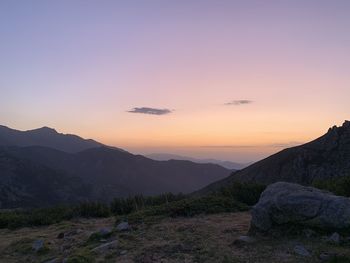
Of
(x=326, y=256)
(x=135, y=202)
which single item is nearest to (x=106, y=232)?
(x=326, y=256)

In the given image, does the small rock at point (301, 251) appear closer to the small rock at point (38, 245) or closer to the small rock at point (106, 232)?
the small rock at point (106, 232)

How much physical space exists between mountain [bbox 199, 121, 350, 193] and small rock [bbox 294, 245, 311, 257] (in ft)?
156

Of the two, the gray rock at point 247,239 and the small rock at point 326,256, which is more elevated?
the gray rock at point 247,239

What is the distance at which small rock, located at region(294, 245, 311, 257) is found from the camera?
9.30 meters

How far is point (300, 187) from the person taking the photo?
1143 centimetres

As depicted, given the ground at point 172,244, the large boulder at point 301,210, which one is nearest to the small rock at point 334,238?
the ground at point 172,244

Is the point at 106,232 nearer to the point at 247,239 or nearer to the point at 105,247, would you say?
the point at 105,247

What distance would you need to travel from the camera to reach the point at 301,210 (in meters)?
10.5

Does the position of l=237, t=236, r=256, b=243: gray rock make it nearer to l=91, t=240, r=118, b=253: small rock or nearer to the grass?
l=91, t=240, r=118, b=253: small rock

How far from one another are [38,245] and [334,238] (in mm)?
7748

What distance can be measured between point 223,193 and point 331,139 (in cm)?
5628

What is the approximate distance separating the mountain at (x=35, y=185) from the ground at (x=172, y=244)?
98242 millimetres

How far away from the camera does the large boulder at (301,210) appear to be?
10242 mm

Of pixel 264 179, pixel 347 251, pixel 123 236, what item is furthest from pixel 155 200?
pixel 264 179
